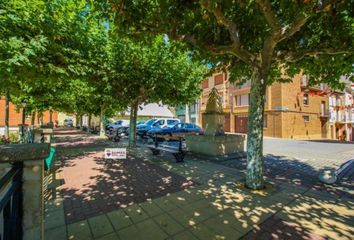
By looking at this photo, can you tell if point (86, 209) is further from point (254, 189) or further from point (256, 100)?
point (256, 100)

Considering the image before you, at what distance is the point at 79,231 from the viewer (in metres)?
3.32

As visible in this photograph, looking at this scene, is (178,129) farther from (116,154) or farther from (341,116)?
(341,116)

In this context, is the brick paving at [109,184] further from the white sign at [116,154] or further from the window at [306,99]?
the window at [306,99]

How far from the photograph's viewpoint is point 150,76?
10359mm

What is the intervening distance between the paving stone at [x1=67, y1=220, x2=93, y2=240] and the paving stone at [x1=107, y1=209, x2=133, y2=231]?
1.33 ft

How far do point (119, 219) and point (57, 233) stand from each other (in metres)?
0.97

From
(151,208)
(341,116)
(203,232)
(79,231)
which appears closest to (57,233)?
(79,231)

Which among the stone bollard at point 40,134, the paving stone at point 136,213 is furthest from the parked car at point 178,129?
the paving stone at point 136,213

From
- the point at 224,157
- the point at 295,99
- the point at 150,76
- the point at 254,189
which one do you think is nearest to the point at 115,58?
the point at 150,76

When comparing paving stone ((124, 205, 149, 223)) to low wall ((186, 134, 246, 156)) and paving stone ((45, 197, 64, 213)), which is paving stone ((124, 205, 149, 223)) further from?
low wall ((186, 134, 246, 156))

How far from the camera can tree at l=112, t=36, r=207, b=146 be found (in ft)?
32.0

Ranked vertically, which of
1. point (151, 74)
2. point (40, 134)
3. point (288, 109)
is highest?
point (151, 74)

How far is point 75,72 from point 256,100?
5.89 m

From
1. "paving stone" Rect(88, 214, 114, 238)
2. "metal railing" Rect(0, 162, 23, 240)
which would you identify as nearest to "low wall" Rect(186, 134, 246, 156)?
"paving stone" Rect(88, 214, 114, 238)
